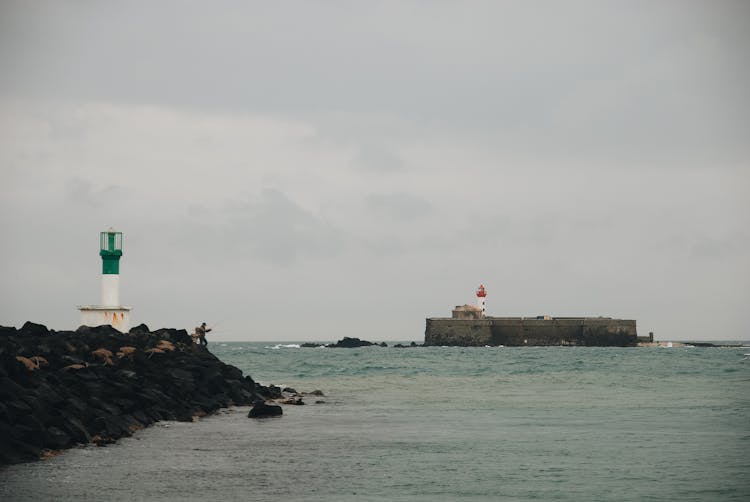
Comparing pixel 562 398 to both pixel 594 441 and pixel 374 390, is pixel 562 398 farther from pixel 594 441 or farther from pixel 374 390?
pixel 594 441

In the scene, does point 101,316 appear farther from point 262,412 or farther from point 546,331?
point 546,331

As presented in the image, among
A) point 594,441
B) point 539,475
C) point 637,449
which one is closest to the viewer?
point 539,475

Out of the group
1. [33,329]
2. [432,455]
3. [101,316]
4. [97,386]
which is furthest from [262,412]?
[101,316]

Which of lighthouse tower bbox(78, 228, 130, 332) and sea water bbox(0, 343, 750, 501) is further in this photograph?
lighthouse tower bbox(78, 228, 130, 332)

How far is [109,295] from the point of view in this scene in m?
32.1

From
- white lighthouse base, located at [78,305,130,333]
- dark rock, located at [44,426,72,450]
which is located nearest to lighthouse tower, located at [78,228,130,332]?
white lighthouse base, located at [78,305,130,333]

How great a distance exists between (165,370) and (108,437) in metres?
6.52

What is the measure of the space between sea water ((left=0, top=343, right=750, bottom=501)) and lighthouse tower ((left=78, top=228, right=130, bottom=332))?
7.47 m

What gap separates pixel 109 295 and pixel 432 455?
58.5 feet

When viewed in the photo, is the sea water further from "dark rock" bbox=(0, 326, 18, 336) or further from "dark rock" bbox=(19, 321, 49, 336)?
"dark rock" bbox=(0, 326, 18, 336)

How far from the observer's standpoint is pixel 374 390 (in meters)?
35.4

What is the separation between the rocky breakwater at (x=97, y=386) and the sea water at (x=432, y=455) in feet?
1.86

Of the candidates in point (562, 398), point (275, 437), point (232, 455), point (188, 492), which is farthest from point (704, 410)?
point (188, 492)

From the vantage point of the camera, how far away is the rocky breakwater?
16.4 meters
